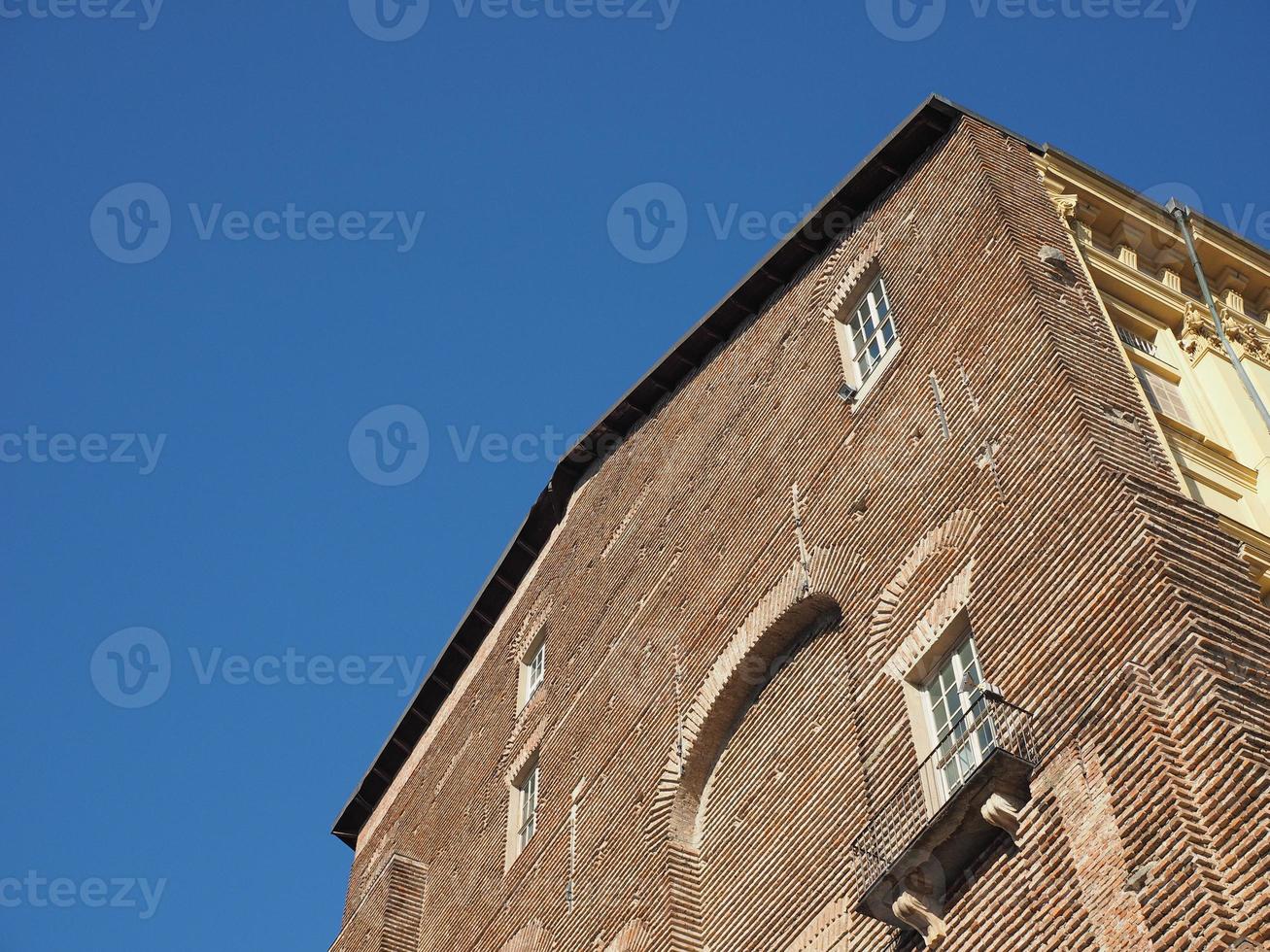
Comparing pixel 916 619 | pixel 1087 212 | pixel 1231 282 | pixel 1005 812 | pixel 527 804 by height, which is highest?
pixel 1087 212

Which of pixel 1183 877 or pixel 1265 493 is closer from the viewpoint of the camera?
pixel 1183 877

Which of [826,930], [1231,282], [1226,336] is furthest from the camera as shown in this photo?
[1231,282]

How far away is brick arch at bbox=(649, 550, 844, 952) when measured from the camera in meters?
18.0

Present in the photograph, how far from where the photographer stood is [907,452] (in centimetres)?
1753

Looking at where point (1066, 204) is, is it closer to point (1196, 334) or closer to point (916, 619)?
point (1196, 334)

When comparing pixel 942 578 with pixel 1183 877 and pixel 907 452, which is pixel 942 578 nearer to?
pixel 907 452

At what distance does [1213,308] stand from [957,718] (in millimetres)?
7697

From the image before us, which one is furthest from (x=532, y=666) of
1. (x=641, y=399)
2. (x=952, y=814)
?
(x=952, y=814)

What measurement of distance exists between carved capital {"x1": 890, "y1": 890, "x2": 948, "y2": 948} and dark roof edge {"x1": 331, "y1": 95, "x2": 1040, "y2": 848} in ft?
35.9

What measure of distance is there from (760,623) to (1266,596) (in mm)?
5848

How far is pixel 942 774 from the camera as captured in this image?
1433cm

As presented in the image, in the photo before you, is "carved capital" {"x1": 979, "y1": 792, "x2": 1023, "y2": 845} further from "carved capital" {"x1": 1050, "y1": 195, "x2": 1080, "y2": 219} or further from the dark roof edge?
the dark roof edge

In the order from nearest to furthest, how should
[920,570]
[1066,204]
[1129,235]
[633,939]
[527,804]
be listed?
[920,570] → [633,939] → [1066,204] → [1129,235] → [527,804]

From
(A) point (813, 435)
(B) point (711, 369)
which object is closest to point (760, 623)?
(A) point (813, 435)
